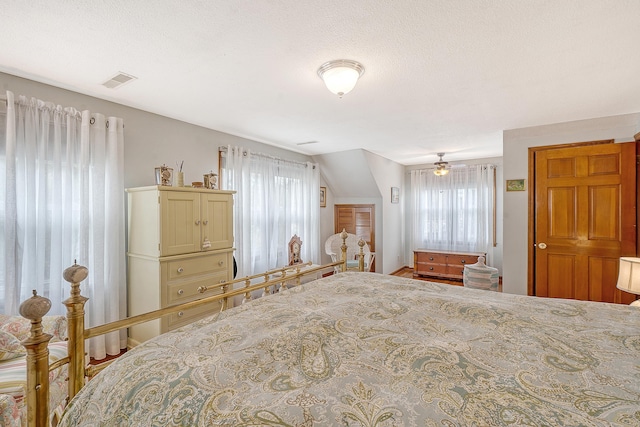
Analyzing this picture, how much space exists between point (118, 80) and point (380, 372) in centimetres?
289

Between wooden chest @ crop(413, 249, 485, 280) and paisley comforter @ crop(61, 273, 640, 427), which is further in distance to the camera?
wooden chest @ crop(413, 249, 485, 280)

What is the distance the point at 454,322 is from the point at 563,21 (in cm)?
182

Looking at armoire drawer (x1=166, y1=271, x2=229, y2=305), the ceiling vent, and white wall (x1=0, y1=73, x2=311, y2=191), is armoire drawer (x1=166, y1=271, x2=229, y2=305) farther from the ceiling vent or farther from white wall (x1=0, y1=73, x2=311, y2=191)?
the ceiling vent

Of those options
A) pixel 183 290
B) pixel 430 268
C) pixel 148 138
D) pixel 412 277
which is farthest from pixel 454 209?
pixel 148 138

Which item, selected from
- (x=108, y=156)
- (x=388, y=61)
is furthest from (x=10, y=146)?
(x=388, y=61)

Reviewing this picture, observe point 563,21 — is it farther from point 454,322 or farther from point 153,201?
point 153,201

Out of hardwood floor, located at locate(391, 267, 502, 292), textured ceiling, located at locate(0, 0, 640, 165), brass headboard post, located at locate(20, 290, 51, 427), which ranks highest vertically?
textured ceiling, located at locate(0, 0, 640, 165)

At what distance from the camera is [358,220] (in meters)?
6.26

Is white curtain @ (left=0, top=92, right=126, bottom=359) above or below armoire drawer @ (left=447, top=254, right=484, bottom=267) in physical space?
above

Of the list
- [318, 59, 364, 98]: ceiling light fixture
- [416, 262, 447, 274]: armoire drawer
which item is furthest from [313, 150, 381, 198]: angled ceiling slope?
[318, 59, 364, 98]: ceiling light fixture

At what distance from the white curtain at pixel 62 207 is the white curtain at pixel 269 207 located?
146 cm

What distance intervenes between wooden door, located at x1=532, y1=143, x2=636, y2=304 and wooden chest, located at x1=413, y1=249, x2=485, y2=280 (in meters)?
2.02

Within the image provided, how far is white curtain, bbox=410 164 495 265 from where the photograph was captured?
5836 mm

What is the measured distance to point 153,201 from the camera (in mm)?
2760
